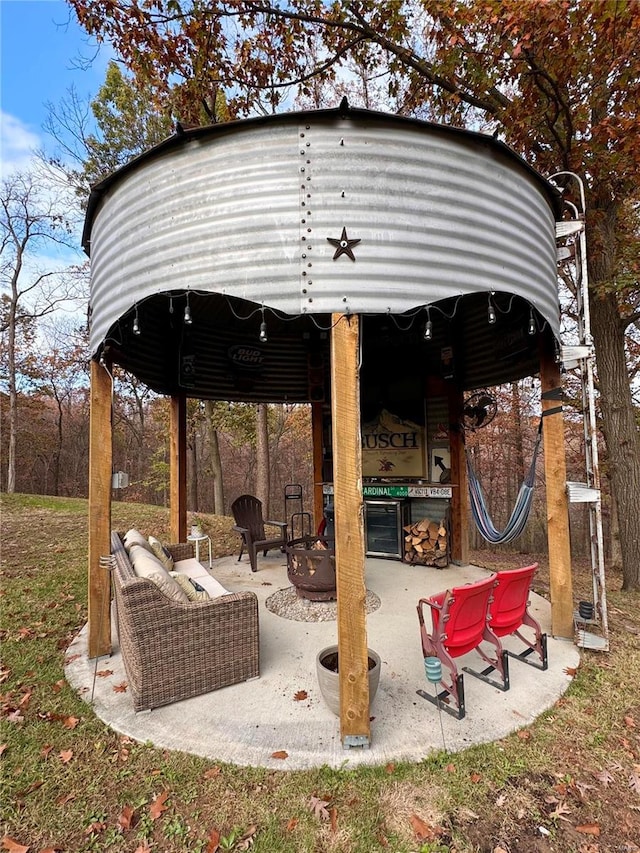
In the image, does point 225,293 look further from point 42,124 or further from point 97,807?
point 42,124

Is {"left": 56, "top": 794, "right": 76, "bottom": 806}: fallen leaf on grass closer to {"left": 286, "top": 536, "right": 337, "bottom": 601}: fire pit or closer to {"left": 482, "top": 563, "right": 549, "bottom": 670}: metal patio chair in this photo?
{"left": 286, "top": 536, "right": 337, "bottom": 601}: fire pit

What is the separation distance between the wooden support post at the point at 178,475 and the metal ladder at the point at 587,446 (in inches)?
176

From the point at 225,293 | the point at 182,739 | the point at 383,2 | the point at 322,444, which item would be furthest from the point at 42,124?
the point at 182,739

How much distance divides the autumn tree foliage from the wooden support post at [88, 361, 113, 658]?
4692 mm

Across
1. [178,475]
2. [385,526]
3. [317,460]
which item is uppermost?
[317,460]

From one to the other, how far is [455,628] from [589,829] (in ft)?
3.28

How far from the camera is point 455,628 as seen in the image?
2.63 meters

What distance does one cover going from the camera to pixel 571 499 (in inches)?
138

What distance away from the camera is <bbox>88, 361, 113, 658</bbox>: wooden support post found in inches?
134

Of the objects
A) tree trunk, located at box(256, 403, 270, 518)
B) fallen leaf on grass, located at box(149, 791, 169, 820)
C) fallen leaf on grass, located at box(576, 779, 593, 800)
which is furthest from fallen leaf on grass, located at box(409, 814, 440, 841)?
tree trunk, located at box(256, 403, 270, 518)

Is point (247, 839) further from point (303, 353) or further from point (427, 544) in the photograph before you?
point (303, 353)

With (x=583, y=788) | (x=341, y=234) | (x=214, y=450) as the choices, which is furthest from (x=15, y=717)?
(x=214, y=450)

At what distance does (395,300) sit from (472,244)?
0.68 m

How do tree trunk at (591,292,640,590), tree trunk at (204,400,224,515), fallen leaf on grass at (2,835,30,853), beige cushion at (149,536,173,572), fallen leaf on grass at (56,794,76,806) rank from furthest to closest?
tree trunk at (204,400,224,515), tree trunk at (591,292,640,590), beige cushion at (149,536,173,572), fallen leaf on grass at (56,794,76,806), fallen leaf on grass at (2,835,30,853)
